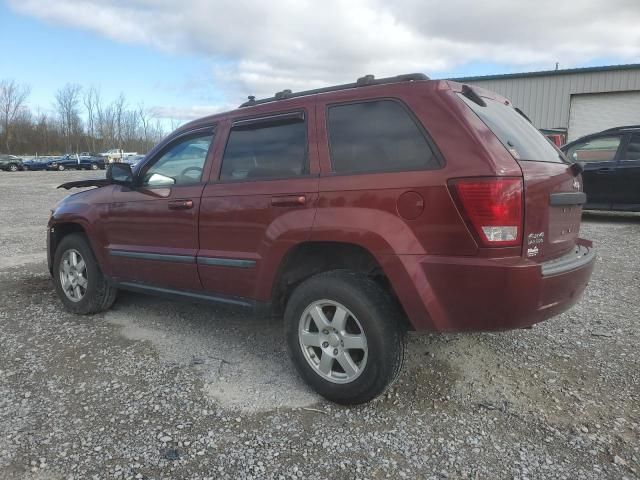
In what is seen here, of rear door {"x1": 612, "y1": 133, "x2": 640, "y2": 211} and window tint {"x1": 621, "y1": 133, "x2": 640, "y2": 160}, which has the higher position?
window tint {"x1": 621, "y1": 133, "x2": 640, "y2": 160}

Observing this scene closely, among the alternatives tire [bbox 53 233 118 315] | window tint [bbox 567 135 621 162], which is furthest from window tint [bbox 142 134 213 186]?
window tint [bbox 567 135 621 162]

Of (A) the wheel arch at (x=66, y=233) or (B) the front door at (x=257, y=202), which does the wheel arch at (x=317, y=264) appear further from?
(A) the wheel arch at (x=66, y=233)

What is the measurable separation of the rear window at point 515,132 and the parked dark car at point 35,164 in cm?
4971

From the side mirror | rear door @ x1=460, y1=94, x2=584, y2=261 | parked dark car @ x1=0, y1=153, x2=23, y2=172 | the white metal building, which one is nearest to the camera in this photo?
rear door @ x1=460, y1=94, x2=584, y2=261

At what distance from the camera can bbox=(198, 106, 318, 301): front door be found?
119 inches

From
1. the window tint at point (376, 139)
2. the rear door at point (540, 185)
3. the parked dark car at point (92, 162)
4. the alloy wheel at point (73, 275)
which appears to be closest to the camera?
the rear door at point (540, 185)

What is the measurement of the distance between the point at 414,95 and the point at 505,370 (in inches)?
75.9

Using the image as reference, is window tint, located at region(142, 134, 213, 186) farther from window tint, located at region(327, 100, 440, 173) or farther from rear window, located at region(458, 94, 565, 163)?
rear window, located at region(458, 94, 565, 163)

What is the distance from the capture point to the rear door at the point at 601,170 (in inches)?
355

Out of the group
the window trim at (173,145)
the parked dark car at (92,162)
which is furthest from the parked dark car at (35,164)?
the window trim at (173,145)

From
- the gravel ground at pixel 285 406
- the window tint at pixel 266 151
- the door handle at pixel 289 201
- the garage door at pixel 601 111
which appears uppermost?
the garage door at pixel 601 111

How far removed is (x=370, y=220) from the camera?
106 inches

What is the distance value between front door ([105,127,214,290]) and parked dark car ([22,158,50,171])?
47.5 m

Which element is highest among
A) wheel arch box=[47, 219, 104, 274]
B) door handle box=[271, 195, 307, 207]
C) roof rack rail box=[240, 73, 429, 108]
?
roof rack rail box=[240, 73, 429, 108]
